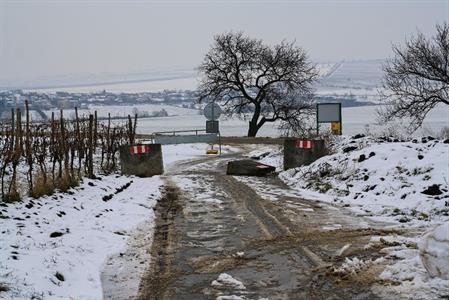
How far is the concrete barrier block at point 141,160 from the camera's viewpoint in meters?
19.8

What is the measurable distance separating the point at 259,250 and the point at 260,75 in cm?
4382

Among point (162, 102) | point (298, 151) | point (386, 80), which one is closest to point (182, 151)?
point (386, 80)

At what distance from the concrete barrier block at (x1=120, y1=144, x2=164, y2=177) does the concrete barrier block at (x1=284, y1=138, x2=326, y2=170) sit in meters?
4.81

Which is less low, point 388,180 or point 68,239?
point 388,180

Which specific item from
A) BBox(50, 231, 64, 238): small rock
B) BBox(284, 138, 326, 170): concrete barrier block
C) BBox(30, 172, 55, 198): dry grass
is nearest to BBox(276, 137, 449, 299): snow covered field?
BBox(284, 138, 326, 170): concrete barrier block

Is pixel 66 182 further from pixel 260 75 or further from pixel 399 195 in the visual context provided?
pixel 260 75

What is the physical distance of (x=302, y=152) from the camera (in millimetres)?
19516

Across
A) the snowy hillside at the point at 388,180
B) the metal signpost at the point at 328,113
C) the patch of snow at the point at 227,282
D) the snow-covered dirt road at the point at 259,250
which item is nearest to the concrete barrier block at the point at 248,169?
the snowy hillside at the point at 388,180

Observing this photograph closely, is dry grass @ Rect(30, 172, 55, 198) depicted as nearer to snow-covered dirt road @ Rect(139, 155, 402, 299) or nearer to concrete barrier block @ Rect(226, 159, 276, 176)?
snow-covered dirt road @ Rect(139, 155, 402, 299)

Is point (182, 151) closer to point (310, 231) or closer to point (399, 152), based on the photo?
point (399, 152)

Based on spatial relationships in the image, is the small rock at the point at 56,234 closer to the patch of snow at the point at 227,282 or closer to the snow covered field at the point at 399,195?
the patch of snow at the point at 227,282

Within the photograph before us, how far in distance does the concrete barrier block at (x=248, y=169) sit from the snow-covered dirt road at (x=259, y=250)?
5.66 m

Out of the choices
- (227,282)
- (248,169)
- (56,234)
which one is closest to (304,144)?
(248,169)

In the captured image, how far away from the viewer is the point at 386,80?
→ 3180cm
